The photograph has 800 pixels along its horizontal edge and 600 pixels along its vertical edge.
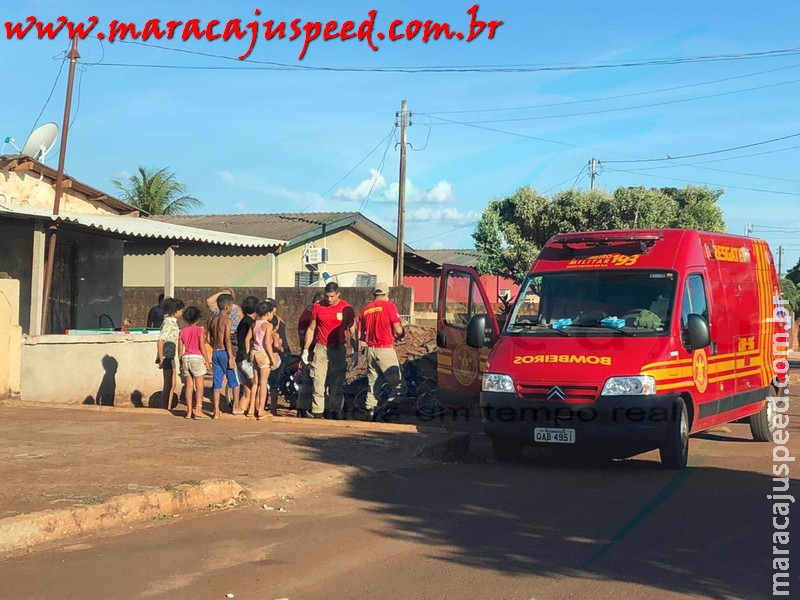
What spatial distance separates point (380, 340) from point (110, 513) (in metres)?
6.41

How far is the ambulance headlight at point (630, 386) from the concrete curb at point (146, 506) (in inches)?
93.4

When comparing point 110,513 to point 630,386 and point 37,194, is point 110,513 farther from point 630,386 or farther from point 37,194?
point 37,194

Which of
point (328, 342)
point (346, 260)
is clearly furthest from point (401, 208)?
point (328, 342)

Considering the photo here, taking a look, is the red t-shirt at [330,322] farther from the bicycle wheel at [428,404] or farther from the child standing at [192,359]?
the bicycle wheel at [428,404]

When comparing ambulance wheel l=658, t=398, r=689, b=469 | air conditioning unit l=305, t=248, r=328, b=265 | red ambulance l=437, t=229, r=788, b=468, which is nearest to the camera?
red ambulance l=437, t=229, r=788, b=468

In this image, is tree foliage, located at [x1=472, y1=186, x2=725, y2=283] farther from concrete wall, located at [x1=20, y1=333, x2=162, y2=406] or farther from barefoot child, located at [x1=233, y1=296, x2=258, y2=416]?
barefoot child, located at [x1=233, y1=296, x2=258, y2=416]

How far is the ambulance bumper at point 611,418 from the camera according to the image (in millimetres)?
9195

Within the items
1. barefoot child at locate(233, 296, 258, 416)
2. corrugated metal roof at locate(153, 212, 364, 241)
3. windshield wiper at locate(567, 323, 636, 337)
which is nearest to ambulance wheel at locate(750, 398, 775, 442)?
windshield wiper at locate(567, 323, 636, 337)

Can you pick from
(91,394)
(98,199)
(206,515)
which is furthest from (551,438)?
(98,199)

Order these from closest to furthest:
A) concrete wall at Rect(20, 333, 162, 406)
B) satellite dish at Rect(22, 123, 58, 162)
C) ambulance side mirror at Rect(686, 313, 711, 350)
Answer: ambulance side mirror at Rect(686, 313, 711, 350) < concrete wall at Rect(20, 333, 162, 406) < satellite dish at Rect(22, 123, 58, 162)

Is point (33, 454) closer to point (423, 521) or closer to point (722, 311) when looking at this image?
point (423, 521)

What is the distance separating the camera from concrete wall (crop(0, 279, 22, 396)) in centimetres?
1300

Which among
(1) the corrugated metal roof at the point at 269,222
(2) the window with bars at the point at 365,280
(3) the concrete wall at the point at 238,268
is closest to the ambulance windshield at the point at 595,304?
(1) the corrugated metal roof at the point at 269,222

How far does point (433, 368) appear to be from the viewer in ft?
52.4
